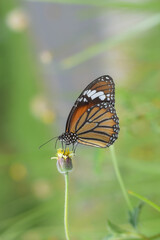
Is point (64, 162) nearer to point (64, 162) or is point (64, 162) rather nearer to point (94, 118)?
point (64, 162)

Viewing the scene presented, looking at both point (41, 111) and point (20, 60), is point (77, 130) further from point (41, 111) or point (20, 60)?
point (20, 60)

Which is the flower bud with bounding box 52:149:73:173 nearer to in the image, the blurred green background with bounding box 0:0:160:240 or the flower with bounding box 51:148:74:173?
the flower with bounding box 51:148:74:173

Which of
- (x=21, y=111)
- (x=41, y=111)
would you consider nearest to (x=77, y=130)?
(x=41, y=111)

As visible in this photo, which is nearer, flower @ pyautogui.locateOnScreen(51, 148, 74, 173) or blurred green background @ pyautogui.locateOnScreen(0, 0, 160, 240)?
flower @ pyautogui.locateOnScreen(51, 148, 74, 173)

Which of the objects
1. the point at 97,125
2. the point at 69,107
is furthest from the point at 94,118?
the point at 69,107

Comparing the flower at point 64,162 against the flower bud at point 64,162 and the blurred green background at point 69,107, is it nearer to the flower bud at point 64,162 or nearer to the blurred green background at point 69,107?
the flower bud at point 64,162

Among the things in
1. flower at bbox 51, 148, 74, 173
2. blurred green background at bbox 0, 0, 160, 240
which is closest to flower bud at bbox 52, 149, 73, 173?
flower at bbox 51, 148, 74, 173

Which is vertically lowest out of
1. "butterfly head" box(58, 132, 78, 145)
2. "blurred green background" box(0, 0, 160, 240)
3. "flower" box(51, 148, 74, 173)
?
"flower" box(51, 148, 74, 173)
